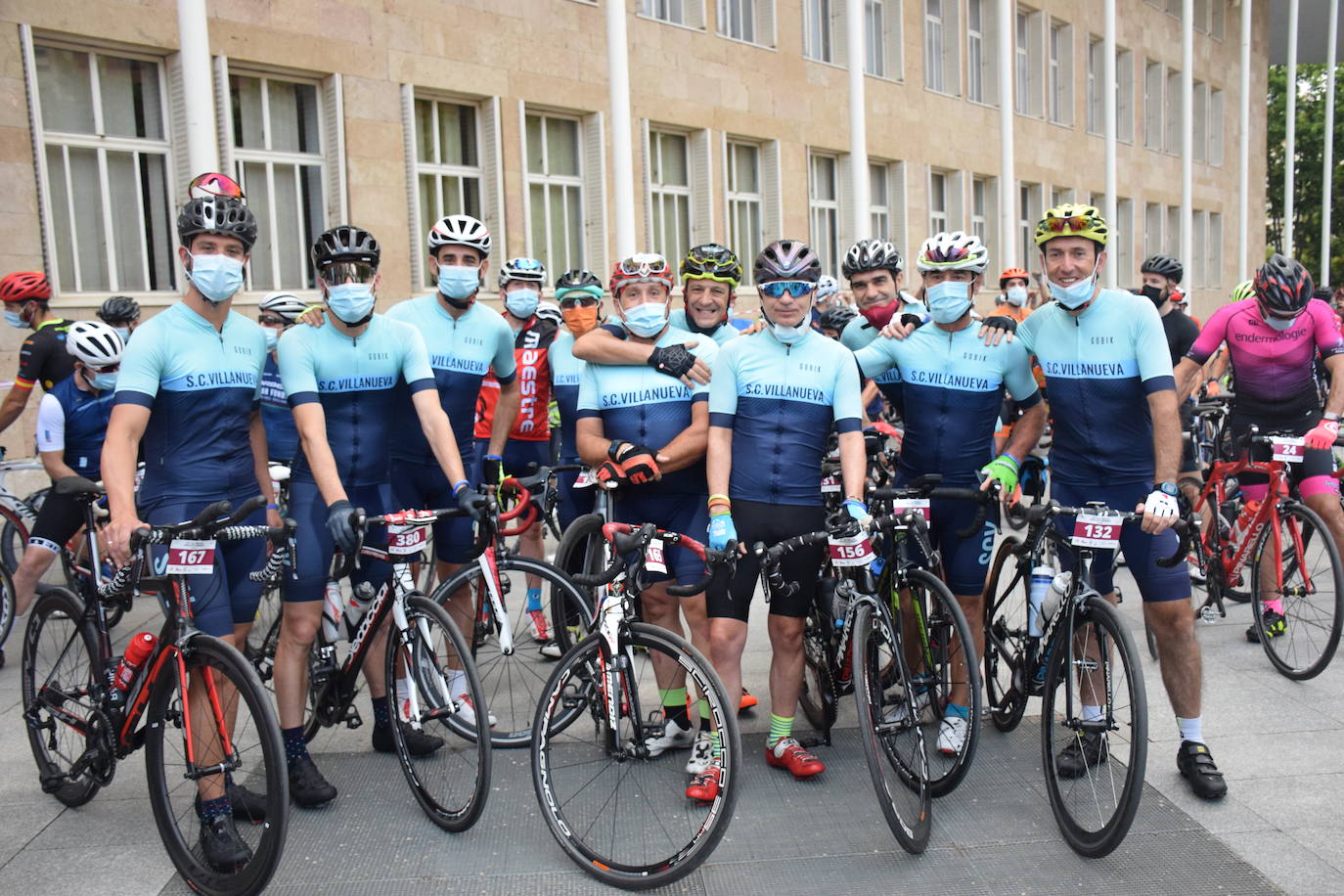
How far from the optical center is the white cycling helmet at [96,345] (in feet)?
15.1

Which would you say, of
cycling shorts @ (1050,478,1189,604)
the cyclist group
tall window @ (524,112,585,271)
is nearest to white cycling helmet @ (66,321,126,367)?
the cyclist group

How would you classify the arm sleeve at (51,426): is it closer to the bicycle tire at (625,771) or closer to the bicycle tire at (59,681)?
the bicycle tire at (59,681)

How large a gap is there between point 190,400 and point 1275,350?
550 centimetres

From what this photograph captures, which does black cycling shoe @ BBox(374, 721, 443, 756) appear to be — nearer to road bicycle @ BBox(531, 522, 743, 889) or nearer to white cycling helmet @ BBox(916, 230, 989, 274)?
road bicycle @ BBox(531, 522, 743, 889)

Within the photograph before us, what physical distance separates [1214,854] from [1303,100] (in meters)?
59.8

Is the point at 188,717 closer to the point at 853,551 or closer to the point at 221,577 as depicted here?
the point at 221,577

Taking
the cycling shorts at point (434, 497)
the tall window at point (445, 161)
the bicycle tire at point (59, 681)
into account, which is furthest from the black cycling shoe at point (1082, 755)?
the tall window at point (445, 161)

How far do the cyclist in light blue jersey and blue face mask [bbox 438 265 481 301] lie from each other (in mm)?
702

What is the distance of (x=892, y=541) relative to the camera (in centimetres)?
448

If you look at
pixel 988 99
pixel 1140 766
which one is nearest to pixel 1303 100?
pixel 988 99

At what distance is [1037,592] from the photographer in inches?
173

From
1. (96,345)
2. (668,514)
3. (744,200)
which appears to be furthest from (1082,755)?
(744,200)

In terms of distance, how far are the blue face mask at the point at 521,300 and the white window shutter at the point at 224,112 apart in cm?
654

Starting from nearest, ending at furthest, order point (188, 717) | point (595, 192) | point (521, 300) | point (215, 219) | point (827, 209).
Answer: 1. point (188, 717)
2. point (215, 219)
3. point (521, 300)
4. point (595, 192)
5. point (827, 209)
